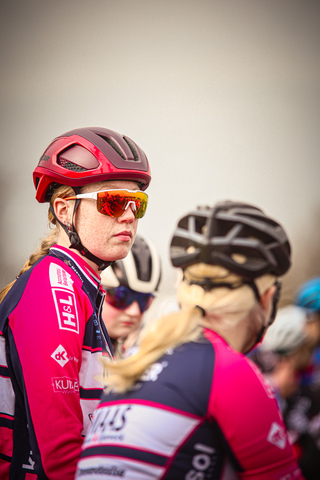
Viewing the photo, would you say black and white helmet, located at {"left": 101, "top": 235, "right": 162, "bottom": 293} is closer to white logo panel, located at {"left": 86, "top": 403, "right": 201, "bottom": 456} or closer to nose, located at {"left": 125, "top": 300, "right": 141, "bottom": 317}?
nose, located at {"left": 125, "top": 300, "right": 141, "bottom": 317}

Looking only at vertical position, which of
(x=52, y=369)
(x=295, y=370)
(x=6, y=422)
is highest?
(x=52, y=369)

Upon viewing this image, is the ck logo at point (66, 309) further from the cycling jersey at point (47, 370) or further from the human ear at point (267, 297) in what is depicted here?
the human ear at point (267, 297)

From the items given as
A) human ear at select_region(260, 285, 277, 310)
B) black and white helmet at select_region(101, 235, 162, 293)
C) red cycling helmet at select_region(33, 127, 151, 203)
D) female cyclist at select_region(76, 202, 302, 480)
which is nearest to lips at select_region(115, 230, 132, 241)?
red cycling helmet at select_region(33, 127, 151, 203)

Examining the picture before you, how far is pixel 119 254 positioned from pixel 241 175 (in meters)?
2.84

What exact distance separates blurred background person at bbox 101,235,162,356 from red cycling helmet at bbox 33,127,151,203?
4.68 ft

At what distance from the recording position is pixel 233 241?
1479 mm

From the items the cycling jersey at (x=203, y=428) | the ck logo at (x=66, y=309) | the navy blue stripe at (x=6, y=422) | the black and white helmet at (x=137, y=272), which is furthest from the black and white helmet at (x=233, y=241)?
the black and white helmet at (x=137, y=272)

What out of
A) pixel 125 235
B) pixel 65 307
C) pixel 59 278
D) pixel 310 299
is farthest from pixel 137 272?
pixel 65 307

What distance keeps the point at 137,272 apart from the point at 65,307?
76.8 inches

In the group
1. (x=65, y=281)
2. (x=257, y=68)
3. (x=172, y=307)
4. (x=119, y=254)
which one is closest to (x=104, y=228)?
(x=119, y=254)

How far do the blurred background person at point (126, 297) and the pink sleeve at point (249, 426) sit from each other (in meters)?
2.76

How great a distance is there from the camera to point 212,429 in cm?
124

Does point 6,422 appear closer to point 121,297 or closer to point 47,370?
point 47,370

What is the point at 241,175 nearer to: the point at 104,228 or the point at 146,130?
the point at 146,130
